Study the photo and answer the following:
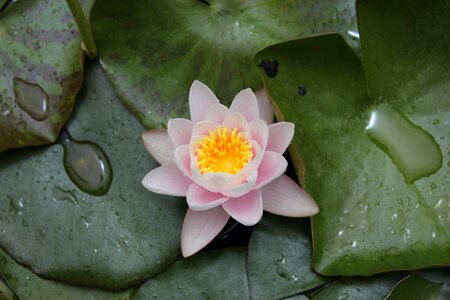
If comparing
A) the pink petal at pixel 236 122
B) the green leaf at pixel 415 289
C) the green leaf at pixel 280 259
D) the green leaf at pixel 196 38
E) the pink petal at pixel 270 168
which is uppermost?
the green leaf at pixel 196 38

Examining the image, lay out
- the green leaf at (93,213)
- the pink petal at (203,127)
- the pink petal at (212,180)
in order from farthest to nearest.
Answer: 1. the green leaf at (93,213)
2. the pink petal at (203,127)
3. the pink petal at (212,180)

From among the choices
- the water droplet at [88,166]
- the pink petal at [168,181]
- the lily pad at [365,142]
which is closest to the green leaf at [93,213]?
the water droplet at [88,166]

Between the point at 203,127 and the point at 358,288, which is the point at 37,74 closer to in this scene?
the point at 203,127

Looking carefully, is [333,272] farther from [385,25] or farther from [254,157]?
[385,25]

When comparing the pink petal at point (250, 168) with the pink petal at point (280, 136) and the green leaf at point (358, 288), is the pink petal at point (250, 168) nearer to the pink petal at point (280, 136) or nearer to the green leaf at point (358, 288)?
the pink petal at point (280, 136)

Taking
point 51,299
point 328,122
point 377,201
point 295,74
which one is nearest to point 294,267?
point 377,201

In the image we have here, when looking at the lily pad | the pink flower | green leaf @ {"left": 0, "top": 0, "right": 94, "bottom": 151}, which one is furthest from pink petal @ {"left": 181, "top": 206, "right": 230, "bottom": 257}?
green leaf @ {"left": 0, "top": 0, "right": 94, "bottom": 151}

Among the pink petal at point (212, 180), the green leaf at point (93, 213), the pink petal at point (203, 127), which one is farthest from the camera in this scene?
the green leaf at point (93, 213)

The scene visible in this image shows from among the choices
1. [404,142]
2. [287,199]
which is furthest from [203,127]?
[404,142]
